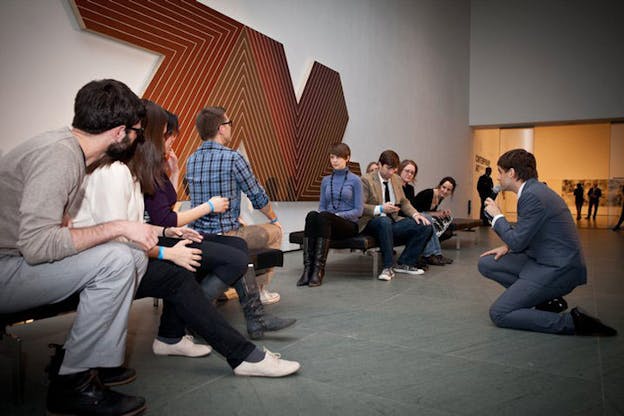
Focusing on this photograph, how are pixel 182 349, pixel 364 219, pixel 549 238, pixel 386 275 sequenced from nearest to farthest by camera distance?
pixel 182 349
pixel 549 238
pixel 386 275
pixel 364 219

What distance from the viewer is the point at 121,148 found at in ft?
5.58

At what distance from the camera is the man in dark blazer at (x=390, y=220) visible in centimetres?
455

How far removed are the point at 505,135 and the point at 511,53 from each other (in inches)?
97.1

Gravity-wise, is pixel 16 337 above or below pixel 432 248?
above

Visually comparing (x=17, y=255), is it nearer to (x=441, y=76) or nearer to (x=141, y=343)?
(x=141, y=343)

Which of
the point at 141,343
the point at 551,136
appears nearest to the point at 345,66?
the point at 141,343

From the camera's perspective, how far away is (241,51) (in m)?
5.18

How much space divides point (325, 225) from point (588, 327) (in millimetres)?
2114

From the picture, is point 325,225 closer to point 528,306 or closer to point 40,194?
point 528,306

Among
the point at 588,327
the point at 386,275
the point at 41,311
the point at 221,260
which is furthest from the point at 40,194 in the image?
the point at 386,275

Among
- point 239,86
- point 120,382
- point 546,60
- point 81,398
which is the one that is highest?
point 546,60

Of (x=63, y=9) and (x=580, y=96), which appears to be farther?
(x=580, y=96)

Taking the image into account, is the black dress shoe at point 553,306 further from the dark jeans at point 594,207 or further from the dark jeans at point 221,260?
the dark jeans at point 594,207

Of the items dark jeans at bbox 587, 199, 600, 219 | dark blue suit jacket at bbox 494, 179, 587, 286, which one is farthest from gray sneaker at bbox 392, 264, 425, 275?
dark jeans at bbox 587, 199, 600, 219
